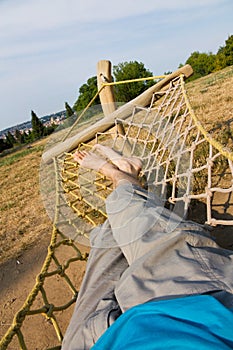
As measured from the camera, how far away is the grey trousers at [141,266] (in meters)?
0.71

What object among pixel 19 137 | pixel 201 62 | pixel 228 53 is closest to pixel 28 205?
pixel 228 53

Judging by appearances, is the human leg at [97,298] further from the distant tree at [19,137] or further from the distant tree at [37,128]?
the distant tree at [19,137]

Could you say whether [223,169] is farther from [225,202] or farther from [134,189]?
[134,189]

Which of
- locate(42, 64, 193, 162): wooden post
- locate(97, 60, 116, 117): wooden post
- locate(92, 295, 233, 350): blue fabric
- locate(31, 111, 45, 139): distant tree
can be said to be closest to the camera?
locate(92, 295, 233, 350): blue fabric

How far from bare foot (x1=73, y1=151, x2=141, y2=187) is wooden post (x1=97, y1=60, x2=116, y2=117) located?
0.35 metres

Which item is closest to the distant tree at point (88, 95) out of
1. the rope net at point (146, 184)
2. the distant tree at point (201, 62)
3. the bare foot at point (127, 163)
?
the rope net at point (146, 184)

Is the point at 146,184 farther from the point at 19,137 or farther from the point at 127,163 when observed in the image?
the point at 19,137

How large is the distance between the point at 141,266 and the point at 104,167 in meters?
0.80

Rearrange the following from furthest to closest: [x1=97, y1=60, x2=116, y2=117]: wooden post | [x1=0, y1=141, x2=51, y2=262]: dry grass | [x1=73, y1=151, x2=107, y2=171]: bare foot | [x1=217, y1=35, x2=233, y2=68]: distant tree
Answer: [x1=217, y1=35, x2=233, y2=68]: distant tree
[x1=0, y1=141, x2=51, y2=262]: dry grass
[x1=97, y1=60, x2=116, y2=117]: wooden post
[x1=73, y1=151, x2=107, y2=171]: bare foot

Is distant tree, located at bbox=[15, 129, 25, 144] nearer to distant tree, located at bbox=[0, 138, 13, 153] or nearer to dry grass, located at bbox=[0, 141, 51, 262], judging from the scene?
distant tree, located at bbox=[0, 138, 13, 153]

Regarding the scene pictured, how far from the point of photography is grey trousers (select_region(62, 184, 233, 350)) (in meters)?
0.71

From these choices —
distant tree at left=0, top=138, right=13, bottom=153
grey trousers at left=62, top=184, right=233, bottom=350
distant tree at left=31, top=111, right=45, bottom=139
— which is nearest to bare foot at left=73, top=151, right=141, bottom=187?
grey trousers at left=62, top=184, right=233, bottom=350

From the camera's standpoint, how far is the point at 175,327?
0.55 meters

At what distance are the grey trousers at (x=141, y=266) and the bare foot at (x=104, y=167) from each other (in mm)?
178
